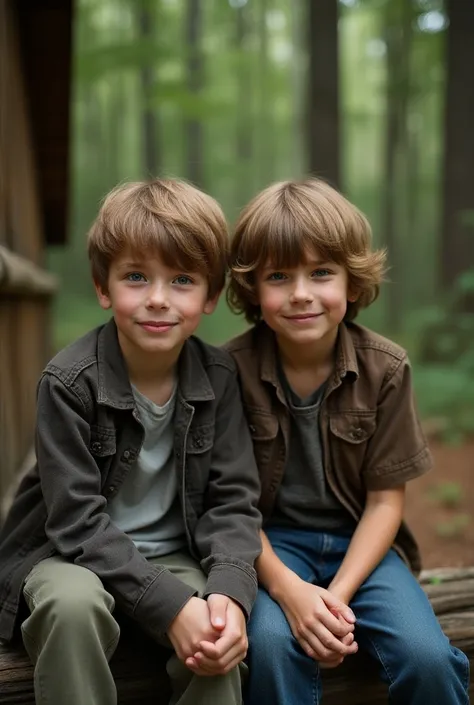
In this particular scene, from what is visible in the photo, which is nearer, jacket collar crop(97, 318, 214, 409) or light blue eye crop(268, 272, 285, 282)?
jacket collar crop(97, 318, 214, 409)

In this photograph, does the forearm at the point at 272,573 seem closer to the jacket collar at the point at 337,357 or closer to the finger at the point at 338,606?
the finger at the point at 338,606

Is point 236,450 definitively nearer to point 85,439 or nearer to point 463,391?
point 85,439

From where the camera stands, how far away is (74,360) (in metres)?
2.02

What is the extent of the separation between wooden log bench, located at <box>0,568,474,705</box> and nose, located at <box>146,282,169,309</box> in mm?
898

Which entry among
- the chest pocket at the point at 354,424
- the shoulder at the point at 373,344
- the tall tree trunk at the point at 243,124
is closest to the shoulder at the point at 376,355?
the shoulder at the point at 373,344

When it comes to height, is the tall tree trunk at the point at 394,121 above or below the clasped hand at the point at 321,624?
above

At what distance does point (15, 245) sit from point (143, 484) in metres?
2.60

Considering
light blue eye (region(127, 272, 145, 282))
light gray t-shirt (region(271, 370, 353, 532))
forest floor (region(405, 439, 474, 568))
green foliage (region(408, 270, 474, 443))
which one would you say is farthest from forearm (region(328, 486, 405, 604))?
green foliage (region(408, 270, 474, 443))

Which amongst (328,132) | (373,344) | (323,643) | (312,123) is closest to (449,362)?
(328,132)

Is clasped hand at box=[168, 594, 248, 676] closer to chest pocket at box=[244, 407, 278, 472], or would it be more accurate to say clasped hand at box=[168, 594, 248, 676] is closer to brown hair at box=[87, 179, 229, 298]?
chest pocket at box=[244, 407, 278, 472]

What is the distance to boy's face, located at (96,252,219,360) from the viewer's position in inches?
78.9

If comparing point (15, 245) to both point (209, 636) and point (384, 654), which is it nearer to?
point (209, 636)

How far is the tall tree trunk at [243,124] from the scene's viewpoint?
1914 centimetres

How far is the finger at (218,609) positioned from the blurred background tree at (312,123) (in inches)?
57.8
